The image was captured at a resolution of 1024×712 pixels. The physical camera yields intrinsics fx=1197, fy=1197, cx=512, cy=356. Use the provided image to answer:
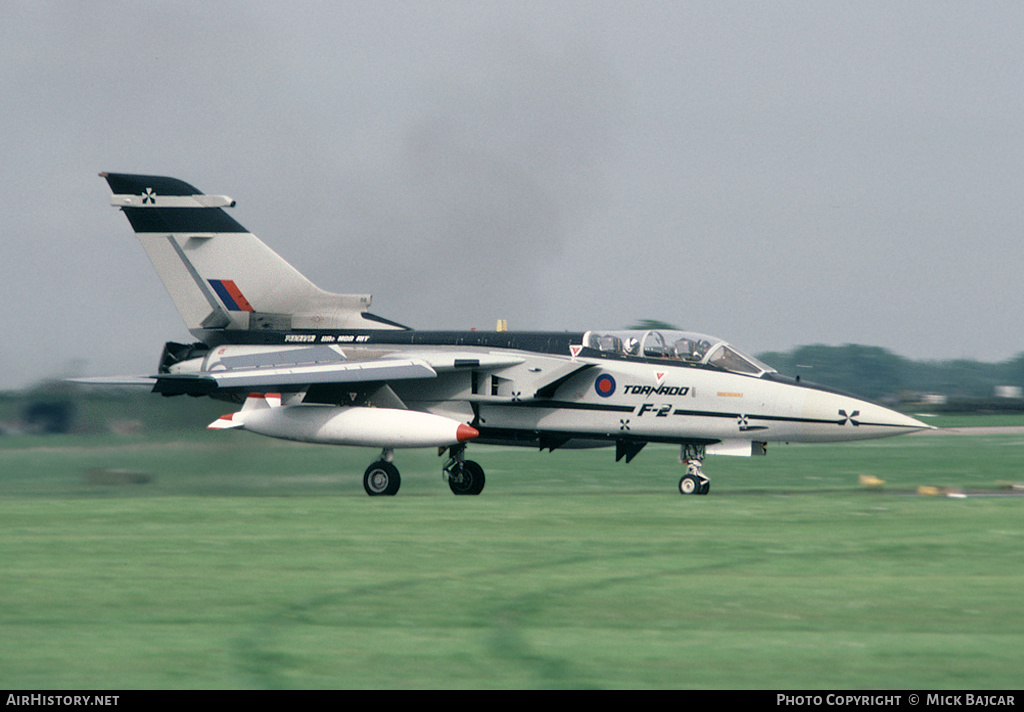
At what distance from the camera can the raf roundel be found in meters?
20.2

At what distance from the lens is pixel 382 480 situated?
20312 millimetres

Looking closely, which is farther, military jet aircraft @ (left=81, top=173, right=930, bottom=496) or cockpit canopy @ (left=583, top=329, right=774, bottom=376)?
cockpit canopy @ (left=583, top=329, right=774, bottom=376)

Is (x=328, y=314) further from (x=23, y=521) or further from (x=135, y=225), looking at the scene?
(x=23, y=521)

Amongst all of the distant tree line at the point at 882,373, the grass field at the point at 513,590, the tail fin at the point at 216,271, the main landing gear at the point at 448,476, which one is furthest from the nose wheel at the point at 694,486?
the distant tree line at the point at 882,373

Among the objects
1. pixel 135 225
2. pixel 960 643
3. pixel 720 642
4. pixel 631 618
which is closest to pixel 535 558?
pixel 631 618

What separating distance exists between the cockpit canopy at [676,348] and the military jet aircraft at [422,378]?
2cm

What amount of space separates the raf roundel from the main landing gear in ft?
8.29

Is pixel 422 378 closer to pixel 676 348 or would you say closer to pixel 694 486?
pixel 676 348

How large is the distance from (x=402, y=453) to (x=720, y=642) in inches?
588

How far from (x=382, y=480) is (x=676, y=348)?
17.9 ft

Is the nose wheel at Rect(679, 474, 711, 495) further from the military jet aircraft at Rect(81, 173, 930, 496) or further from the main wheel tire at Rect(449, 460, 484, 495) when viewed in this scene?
the main wheel tire at Rect(449, 460, 484, 495)

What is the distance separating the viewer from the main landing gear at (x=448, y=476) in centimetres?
2028

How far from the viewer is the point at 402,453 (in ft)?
72.6

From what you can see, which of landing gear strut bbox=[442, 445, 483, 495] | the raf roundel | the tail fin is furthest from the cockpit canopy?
the tail fin
